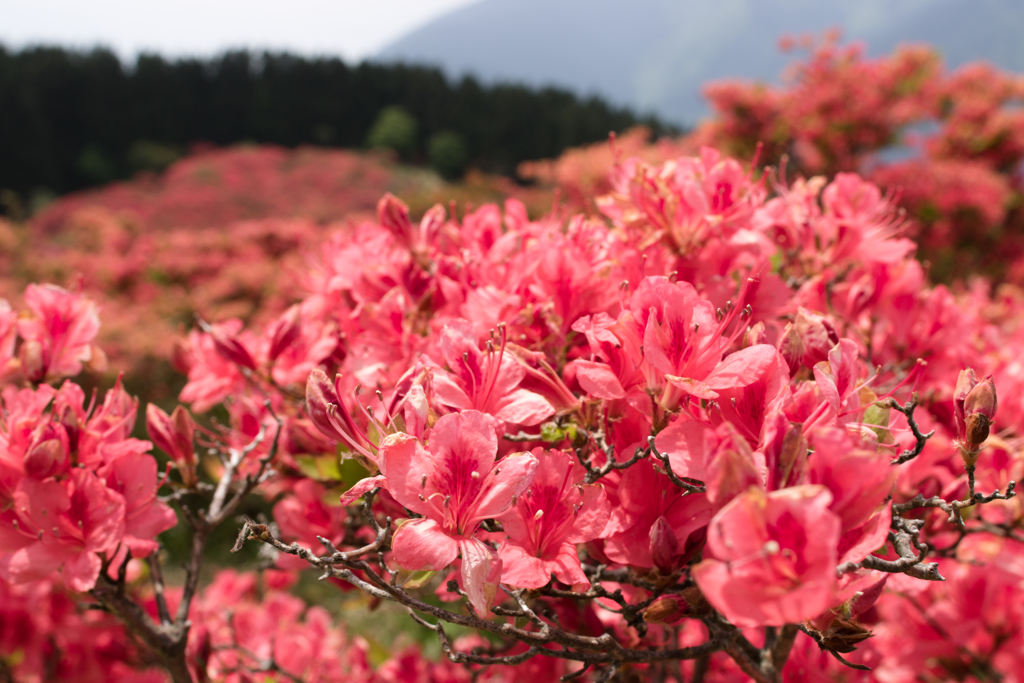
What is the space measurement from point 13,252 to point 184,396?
10.5m

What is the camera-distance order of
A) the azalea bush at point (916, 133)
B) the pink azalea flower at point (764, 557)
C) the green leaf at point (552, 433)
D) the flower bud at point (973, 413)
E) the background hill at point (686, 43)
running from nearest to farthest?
the pink azalea flower at point (764, 557) < the flower bud at point (973, 413) < the green leaf at point (552, 433) < the azalea bush at point (916, 133) < the background hill at point (686, 43)

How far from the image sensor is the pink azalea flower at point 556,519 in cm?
77

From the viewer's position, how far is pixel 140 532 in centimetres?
101

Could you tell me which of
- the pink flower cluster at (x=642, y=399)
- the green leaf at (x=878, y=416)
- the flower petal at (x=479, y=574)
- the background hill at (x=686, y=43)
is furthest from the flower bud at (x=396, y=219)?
the background hill at (x=686, y=43)

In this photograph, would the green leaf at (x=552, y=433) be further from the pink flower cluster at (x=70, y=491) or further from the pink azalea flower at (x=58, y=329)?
the pink azalea flower at (x=58, y=329)

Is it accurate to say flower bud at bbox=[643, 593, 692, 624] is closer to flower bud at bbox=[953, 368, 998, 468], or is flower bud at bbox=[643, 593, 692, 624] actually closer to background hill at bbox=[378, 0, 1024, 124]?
flower bud at bbox=[953, 368, 998, 468]

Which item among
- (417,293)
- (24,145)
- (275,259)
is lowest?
(24,145)

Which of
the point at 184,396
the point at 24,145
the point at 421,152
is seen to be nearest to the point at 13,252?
the point at 184,396

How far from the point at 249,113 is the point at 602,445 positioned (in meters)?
41.0

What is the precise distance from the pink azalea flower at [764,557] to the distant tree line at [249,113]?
3650 cm

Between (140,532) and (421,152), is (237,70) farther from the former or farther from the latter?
(140,532)

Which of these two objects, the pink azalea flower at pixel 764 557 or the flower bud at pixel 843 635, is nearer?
the pink azalea flower at pixel 764 557

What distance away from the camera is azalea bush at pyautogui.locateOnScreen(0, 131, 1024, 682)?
72cm

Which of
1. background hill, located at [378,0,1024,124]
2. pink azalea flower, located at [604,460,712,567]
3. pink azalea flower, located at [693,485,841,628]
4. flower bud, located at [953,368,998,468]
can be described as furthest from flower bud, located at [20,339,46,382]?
background hill, located at [378,0,1024,124]
